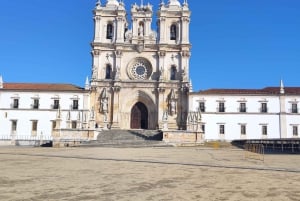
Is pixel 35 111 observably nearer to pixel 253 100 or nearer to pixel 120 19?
pixel 120 19

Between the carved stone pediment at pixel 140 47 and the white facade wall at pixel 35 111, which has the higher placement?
the carved stone pediment at pixel 140 47

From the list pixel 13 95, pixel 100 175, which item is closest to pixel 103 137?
pixel 13 95

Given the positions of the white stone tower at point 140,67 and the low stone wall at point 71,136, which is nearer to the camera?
the low stone wall at point 71,136

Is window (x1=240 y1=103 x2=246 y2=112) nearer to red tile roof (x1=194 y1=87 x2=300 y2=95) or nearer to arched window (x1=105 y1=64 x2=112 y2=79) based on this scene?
red tile roof (x1=194 y1=87 x2=300 y2=95)

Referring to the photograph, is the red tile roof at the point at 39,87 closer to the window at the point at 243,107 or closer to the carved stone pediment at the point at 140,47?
the carved stone pediment at the point at 140,47

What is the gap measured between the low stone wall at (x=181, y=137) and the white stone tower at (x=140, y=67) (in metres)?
9.34

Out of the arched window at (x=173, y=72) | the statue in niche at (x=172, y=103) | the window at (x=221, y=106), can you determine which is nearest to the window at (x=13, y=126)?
the statue in niche at (x=172, y=103)

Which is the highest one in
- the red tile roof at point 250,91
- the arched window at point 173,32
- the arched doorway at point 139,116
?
the arched window at point 173,32

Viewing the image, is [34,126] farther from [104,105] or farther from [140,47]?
[140,47]

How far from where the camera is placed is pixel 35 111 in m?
48.8

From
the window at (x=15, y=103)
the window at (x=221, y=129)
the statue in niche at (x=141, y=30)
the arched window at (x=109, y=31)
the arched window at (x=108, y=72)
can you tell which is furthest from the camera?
the statue in niche at (x=141, y=30)

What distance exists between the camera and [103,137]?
41406 mm

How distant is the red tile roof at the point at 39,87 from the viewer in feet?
163

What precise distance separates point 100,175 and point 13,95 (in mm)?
43939
